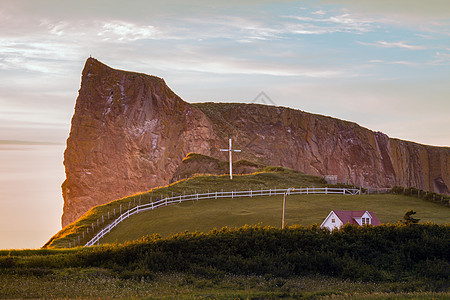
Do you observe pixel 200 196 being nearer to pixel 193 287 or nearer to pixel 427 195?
pixel 427 195

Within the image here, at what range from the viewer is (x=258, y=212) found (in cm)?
5116

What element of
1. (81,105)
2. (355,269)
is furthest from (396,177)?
(355,269)

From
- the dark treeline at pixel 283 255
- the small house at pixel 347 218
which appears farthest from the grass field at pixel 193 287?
the small house at pixel 347 218

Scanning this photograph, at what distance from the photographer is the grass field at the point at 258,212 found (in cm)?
4703

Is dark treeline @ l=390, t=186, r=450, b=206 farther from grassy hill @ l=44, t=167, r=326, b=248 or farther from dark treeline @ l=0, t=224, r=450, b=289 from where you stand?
dark treeline @ l=0, t=224, r=450, b=289

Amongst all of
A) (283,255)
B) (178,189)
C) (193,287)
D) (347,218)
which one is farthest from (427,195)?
(193,287)

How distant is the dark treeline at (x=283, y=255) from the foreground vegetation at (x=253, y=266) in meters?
0.05

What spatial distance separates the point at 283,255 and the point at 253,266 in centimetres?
211

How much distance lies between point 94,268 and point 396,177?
174175mm

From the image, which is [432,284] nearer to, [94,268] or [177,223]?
[94,268]

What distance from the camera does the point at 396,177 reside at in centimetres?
19175

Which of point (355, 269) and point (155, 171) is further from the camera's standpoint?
point (155, 171)

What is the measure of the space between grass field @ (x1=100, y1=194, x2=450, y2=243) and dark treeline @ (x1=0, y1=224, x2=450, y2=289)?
11.2 meters

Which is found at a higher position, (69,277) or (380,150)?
(380,150)
